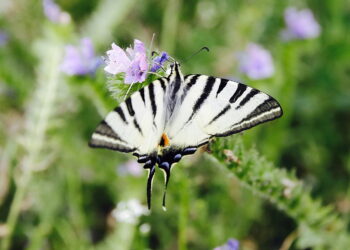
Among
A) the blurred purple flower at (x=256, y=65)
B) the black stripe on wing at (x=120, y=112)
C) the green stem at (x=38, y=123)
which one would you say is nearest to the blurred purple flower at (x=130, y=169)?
the green stem at (x=38, y=123)

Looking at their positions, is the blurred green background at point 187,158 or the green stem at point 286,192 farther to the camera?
the blurred green background at point 187,158

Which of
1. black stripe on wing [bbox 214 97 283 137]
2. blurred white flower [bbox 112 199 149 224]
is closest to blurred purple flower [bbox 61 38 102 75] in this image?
blurred white flower [bbox 112 199 149 224]

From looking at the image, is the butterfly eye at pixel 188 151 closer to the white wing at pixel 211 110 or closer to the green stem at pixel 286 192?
the white wing at pixel 211 110

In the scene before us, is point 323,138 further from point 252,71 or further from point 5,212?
point 5,212

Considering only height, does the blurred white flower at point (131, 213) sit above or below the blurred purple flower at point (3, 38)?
below

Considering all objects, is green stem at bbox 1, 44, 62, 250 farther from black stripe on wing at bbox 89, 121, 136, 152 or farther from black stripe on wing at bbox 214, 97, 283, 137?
black stripe on wing at bbox 214, 97, 283, 137

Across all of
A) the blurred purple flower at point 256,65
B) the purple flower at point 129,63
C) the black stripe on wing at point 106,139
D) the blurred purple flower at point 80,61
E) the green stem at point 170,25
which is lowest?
the black stripe on wing at point 106,139

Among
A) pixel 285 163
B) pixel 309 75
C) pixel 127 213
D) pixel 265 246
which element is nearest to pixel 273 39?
pixel 309 75

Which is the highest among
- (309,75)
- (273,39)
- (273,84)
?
(273,39)
